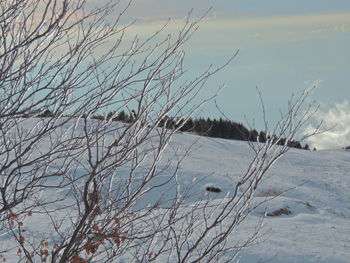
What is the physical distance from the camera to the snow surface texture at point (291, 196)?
36.3ft

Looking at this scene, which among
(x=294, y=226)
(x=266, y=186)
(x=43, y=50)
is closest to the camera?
(x=43, y=50)

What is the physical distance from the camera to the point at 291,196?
18266 millimetres

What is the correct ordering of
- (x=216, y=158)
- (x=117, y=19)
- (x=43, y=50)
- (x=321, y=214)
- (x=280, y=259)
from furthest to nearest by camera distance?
(x=216, y=158) → (x=321, y=214) → (x=280, y=259) → (x=117, y=19) → (x=43, y=50)

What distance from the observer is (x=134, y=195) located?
3.62 metres

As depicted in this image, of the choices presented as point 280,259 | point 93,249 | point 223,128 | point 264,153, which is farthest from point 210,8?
point 223,128

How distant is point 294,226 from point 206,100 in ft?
34.8

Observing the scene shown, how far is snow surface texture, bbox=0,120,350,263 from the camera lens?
436 inches

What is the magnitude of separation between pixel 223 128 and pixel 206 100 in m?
37.3

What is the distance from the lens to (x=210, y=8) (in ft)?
13.6

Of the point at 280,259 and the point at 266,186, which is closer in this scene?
the point at 280,259

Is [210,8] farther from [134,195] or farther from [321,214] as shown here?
[321,214]

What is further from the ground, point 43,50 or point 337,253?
point 43,50

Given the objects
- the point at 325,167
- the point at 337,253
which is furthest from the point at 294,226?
the point at 325,167

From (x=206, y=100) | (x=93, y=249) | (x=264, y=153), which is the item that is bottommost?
(x=93, y=249)
